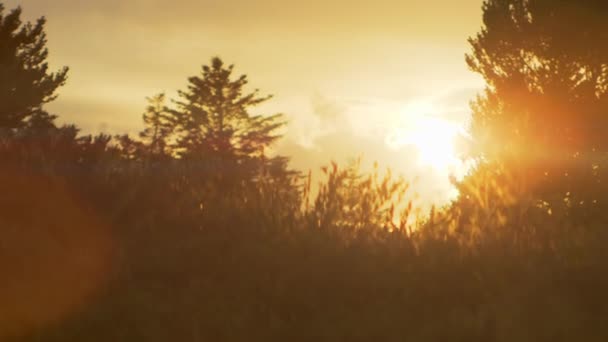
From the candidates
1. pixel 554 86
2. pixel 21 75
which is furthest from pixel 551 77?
pixel 21 75

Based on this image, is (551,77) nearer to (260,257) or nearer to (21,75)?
(260,257)

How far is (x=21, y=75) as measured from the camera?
93.6 feet

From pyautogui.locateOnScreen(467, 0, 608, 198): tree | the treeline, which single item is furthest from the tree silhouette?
the treeline

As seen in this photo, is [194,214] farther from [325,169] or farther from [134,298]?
[134,298]

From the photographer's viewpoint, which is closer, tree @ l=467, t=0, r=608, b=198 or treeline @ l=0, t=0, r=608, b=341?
treeline @ l=0, t=0, r=608, b=341

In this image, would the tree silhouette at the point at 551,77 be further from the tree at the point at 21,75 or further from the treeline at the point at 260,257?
the tree at the point at 21,75

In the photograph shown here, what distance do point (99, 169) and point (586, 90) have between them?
13.9m

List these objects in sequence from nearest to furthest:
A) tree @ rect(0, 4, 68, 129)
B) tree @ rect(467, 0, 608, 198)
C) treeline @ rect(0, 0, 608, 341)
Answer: treeline @ rect(0, 0, 608, 341)
tree @ rect(467, 0, 608, 198)
tree @ rect(0, 4, 68, 129)

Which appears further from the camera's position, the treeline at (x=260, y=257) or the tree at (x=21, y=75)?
the tree at (x=21, y=75)

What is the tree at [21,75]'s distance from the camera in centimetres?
2759

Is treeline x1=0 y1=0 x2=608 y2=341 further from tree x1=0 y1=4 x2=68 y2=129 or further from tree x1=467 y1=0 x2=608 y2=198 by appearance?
tree x1=0 y1=4 x2=68 y2=129

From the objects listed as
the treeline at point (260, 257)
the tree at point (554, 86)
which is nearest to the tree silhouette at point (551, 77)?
the tree at point (554, 86)

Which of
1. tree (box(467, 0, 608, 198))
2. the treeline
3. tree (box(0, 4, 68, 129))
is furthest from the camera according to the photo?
tree (box(0, 4, 68, 129))

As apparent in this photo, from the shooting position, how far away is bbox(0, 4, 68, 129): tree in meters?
27.6
